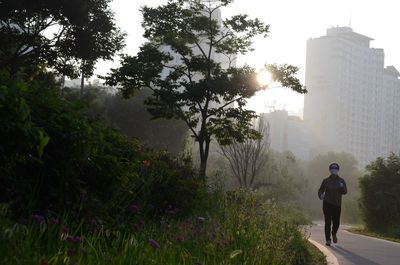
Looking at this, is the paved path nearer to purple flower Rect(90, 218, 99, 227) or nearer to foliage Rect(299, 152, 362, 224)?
purple flower Rect(90, 218, 99, 227)

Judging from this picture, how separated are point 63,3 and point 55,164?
16400 millimetres

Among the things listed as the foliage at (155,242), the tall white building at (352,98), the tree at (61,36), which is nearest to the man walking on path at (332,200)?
the foliage at (155,242)

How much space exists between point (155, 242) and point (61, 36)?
18.9 metres

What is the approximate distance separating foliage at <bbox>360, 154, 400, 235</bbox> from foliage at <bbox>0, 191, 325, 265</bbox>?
1277 centimetres

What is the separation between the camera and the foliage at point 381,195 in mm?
20094

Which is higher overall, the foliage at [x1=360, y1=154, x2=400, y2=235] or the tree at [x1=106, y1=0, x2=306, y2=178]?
the tree at [x1=106, y1=0, x2=306, y2=178]

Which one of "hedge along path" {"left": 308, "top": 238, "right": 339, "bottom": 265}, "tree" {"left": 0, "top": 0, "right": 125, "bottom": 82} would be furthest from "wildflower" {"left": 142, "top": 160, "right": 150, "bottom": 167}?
"tree" {"left": 0, "top": 0, "right": 125, "bottom": 82}

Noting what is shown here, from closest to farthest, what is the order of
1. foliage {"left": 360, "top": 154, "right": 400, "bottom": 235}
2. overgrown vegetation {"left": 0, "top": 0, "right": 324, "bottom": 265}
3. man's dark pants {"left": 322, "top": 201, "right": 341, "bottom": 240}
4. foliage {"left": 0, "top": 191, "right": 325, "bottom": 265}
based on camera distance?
1. foliage {"left": 0, "top": 191, "right": 325, "bottom": 265}
2. overgrown vegetation {"left": 0, "top": 0, "right": 324, "bottom": 265}
3. man's dark pants {"left": 322, "top": 201, "right": 341, "bottom": 240}
4. foliage {"left": 360, "top": 154, "right": 400, "bottom": 235}

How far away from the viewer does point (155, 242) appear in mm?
3766

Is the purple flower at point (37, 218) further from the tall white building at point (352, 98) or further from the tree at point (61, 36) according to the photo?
the tall white building at point (352, 98)

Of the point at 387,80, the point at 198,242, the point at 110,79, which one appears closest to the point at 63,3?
the point at 110,79

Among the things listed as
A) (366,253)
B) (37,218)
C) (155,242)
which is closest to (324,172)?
(366,253)

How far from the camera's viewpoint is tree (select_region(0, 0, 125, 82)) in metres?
19.9

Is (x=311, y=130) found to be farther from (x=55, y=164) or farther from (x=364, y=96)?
(x=55, y=164)
